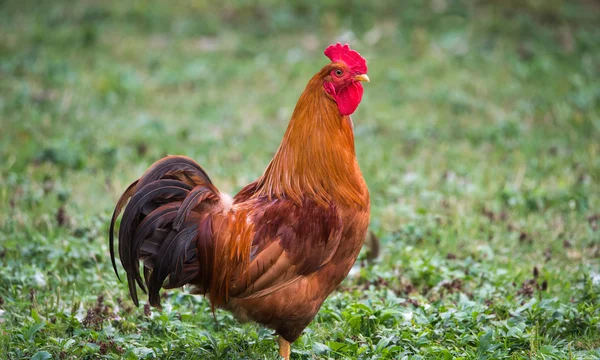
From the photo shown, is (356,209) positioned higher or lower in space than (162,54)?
lower

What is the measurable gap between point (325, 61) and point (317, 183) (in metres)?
6.45

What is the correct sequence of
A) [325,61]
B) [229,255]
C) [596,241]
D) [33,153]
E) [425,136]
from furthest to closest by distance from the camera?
[325,61] → [425,136] → [33,153] → [596,241] → [229,255]

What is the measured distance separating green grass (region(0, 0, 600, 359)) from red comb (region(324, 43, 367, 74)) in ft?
4.99

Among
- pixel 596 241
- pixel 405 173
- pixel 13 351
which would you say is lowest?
pixel 13 351

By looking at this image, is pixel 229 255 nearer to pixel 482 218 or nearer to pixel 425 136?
pixel 482 218

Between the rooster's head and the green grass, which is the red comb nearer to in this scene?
the rooster's head

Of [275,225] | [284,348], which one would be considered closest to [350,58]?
[275,225]

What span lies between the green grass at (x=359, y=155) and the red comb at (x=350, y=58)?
1520 mm

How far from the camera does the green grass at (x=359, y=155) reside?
4023 millimetres

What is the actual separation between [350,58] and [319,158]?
1.95ft

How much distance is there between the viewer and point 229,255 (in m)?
3.56

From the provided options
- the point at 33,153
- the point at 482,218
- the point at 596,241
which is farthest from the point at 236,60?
the point at 596,241

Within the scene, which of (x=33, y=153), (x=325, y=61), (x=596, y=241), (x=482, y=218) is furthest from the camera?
(x=325, y=61)

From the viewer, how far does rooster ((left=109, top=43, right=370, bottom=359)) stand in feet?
11.5
